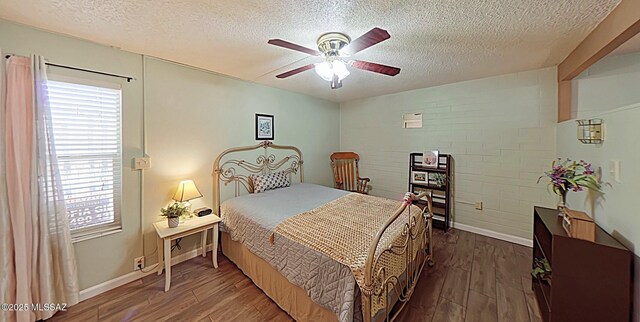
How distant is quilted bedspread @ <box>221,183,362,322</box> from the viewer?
1.49 m

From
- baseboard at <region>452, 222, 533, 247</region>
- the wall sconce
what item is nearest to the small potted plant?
the wall sconce

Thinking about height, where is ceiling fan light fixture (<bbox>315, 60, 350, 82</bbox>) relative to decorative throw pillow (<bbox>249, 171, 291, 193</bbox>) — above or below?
above

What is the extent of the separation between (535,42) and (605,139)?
106 cm

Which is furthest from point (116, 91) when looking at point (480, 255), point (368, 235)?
point (480, 255)

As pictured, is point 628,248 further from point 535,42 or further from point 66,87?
point 66,87

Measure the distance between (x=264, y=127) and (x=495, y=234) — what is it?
12.6 ft

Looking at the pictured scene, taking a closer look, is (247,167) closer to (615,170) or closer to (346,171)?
(346,171)

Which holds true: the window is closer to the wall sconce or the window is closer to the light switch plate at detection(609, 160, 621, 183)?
the light switch plate at detection(609, 160, 621, 183)

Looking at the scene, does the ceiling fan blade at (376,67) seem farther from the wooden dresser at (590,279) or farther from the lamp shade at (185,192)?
the lamp shade at (185,192)

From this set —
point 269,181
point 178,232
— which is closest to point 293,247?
point 178,232

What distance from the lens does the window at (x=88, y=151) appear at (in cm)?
196

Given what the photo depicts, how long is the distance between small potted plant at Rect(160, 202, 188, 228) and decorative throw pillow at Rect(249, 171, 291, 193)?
1052mm

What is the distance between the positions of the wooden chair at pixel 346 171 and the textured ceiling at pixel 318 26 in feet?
7.65

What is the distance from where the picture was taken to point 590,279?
1.38 metres
